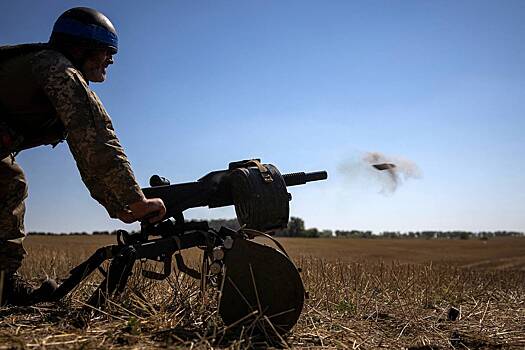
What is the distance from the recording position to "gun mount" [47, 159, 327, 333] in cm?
378

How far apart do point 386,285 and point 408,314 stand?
1885mm

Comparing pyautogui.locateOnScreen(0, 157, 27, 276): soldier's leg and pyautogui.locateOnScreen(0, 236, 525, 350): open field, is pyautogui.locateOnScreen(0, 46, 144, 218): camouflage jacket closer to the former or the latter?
pyautogui.locateOnScreen(0, 236, 525, 350): open field

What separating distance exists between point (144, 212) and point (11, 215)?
188 cm

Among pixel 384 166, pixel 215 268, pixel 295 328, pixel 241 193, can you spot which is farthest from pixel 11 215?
pixel 384 166

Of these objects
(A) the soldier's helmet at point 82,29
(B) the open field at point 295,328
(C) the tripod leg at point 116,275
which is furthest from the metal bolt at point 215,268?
(A) the soldier's helmet at point 82,29

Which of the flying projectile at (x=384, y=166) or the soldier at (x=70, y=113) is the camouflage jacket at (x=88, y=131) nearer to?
the soldier at (x=70, y=113)

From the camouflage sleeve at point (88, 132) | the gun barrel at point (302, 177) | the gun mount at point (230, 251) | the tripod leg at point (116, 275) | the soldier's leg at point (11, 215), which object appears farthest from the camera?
the gun barrel at point (302, 177)

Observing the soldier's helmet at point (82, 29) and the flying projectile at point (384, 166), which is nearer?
the soldier's helmet at point (82, 29)

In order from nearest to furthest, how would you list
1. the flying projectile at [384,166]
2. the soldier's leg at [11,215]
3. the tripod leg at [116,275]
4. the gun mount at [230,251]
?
the gun mount at [230,251], the tripod leg at [116,275], the soldier's leg at [11,215], the flying projectile at [384,166]

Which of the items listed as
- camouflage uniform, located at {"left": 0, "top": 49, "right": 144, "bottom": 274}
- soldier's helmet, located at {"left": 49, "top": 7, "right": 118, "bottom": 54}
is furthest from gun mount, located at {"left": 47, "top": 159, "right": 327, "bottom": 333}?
soldier's helmet, located at {"left": 49, "top": 7, "right": 118, "bottom": 54}

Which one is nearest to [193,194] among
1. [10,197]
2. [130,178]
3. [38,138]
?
[130,178]

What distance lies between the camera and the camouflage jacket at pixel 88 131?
3980 mm

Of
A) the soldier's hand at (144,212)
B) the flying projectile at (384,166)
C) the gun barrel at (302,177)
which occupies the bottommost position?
the soldier's hand at (144,212)

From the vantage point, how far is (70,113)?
13.1 feet
